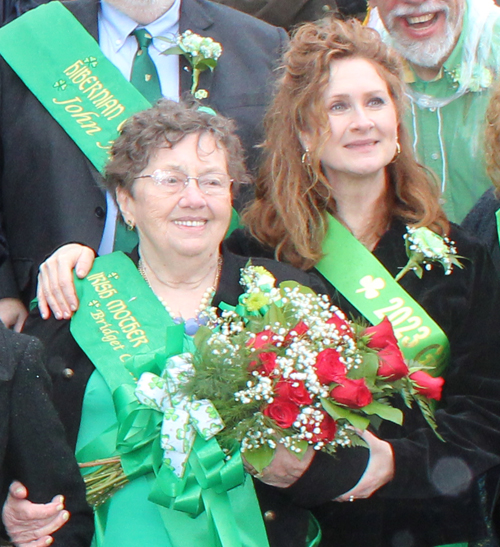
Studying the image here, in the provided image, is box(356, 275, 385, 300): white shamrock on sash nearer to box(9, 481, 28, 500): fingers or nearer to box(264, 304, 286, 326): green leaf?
box(264, 304, 286, 326): green leaf

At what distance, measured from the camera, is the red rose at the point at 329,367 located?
267 cm

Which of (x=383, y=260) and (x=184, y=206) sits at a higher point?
(x=184, y=206)

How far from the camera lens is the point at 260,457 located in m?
2.71

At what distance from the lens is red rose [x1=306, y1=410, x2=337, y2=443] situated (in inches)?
105

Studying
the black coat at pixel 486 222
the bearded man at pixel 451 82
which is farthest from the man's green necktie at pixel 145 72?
the black coat at pixel 486 222

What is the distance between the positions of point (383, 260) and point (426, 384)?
686 millimetres

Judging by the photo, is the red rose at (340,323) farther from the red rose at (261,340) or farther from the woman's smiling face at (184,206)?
the woman's smiling face at (184,206)

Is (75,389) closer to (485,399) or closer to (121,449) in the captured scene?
(121,449)

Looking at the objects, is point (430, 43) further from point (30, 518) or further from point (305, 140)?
point (30, 518)

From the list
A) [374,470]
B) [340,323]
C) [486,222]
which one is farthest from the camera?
[486,222]

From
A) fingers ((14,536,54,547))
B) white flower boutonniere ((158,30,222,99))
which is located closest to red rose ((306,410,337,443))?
fingers ((14,536,54,547))

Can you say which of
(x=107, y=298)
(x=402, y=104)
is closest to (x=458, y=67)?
(x=402, y=104)

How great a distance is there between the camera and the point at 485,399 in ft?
10.6

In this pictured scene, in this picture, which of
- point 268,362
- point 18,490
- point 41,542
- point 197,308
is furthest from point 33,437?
point 197,308
